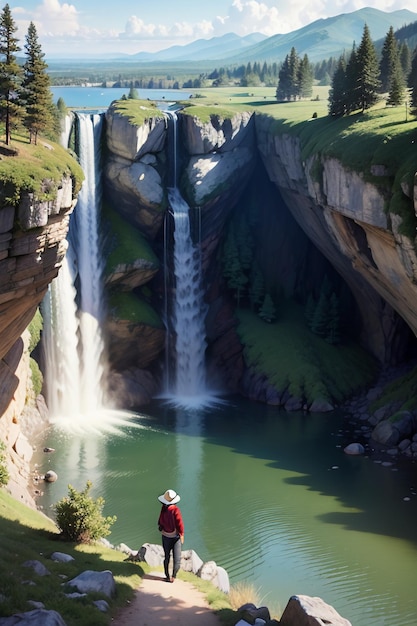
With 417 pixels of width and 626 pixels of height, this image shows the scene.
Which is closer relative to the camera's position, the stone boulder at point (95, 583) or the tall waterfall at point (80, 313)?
the stone boulder at point (95, 583)

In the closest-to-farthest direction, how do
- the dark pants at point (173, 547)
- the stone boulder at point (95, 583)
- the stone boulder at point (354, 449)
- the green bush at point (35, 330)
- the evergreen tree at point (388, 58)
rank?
the stone boulder at point (95, 583), the dark pants at point (173, 547), the stone boulder at point (354, 449), the green bush at point (35, 330), the evergreen tree at point (388, 58)

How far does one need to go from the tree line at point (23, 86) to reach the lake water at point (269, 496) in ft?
58.4

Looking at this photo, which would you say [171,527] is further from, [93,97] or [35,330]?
[93,97]

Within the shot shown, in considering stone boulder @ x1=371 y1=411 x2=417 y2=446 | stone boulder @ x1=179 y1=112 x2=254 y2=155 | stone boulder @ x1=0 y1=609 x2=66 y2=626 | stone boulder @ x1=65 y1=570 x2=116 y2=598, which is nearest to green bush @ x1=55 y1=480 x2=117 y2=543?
stone boulder @ x1=65 y1=570 x2=116 y2=598

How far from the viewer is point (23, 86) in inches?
1539

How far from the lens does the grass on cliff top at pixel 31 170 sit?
26219 mm

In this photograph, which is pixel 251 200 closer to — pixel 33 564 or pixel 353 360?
pixel 353 360

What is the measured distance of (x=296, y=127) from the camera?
2100 inches

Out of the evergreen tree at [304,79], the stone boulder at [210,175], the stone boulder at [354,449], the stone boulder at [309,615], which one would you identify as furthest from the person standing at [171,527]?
the evergreen tree at [304,79]

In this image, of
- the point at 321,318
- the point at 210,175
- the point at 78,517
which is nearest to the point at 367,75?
the point at 210,175

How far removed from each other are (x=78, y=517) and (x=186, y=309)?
113ft

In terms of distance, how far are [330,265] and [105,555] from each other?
137 feet

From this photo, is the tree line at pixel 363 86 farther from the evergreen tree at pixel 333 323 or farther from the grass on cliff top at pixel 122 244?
the grass on cliff top at pixel 122 244

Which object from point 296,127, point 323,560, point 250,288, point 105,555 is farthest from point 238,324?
point 105,555
